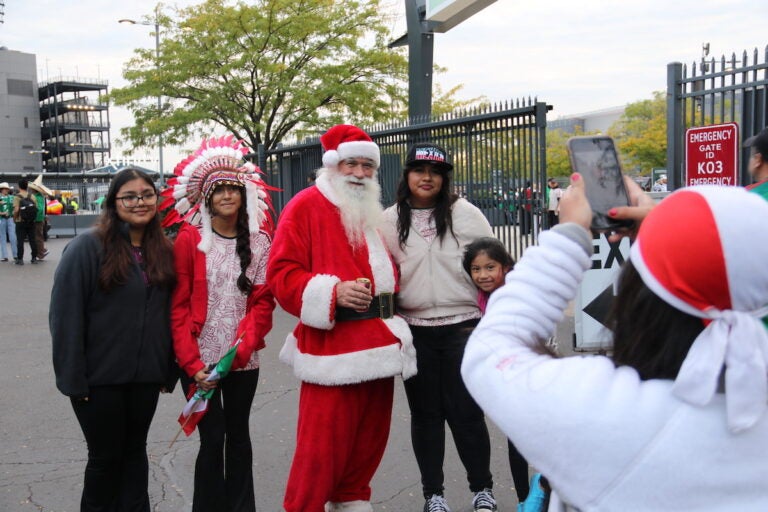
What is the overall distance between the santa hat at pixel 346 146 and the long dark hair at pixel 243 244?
0.50m

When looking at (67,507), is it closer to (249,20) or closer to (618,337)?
(618,337)

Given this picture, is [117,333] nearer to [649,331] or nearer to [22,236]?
[649,331]

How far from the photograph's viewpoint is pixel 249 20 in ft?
65.4

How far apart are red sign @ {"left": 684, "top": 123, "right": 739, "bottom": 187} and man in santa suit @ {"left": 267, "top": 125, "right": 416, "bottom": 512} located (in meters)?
3.77

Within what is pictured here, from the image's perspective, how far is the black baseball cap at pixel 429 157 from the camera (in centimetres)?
385

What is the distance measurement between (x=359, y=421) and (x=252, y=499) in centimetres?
73

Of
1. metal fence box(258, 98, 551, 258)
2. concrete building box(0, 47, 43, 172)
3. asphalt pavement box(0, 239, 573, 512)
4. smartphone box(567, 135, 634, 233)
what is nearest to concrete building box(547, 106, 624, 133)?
→ concrete building box(0, 47, 43, 172)

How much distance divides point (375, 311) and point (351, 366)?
0.31 meters

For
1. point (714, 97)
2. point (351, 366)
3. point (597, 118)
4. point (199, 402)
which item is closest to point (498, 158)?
point (714, 97)

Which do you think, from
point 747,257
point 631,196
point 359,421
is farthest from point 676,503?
point 359,421

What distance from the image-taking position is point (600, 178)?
1592 millimetres

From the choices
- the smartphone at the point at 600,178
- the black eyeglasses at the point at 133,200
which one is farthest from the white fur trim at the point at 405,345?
the smartphone at the point at 600,178

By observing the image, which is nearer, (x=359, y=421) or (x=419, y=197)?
(x=359, y=421)

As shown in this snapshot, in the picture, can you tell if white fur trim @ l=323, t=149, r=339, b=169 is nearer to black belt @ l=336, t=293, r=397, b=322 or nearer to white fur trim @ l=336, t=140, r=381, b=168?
white fur trim @ l=336, t=140, r=381, b=168
